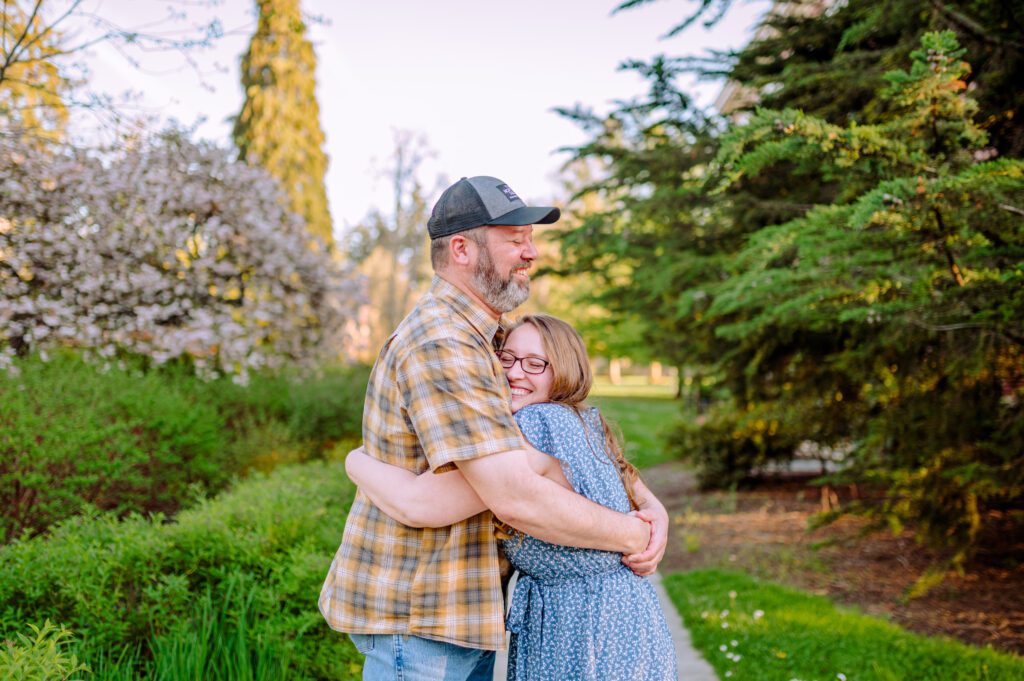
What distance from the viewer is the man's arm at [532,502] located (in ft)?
5.59

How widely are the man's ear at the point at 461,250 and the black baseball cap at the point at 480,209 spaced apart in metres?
0.02

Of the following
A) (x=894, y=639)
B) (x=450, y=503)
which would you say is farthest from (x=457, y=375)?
(x=894, y=639)

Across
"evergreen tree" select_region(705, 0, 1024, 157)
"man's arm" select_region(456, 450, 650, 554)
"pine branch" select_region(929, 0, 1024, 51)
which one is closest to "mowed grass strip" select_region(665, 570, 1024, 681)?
"man's arm" select_region(456, 450, 650, 554)

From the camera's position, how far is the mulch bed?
507 centimetres

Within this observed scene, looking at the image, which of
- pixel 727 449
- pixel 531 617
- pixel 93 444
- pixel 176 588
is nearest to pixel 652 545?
pixel 531 617

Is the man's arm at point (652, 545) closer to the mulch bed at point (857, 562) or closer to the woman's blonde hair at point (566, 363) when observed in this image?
the woman's blonde hair at point (566, 363)

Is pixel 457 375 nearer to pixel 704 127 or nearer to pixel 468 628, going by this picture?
pixel 468 628

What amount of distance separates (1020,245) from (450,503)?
9.14ft

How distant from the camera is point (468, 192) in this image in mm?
2000

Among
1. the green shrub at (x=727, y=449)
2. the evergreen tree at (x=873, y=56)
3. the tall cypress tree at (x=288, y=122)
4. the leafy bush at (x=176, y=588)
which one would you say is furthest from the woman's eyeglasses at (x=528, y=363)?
the tall cypress tree at (x=288, y=122)

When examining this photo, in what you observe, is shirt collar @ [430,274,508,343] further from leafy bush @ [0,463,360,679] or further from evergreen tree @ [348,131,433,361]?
evergreen tree @ [348,131,433,361]

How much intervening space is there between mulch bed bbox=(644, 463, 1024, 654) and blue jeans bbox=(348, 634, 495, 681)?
411cm

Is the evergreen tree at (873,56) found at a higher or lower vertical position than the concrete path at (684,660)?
higher

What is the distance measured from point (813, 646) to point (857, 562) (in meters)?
2.73
